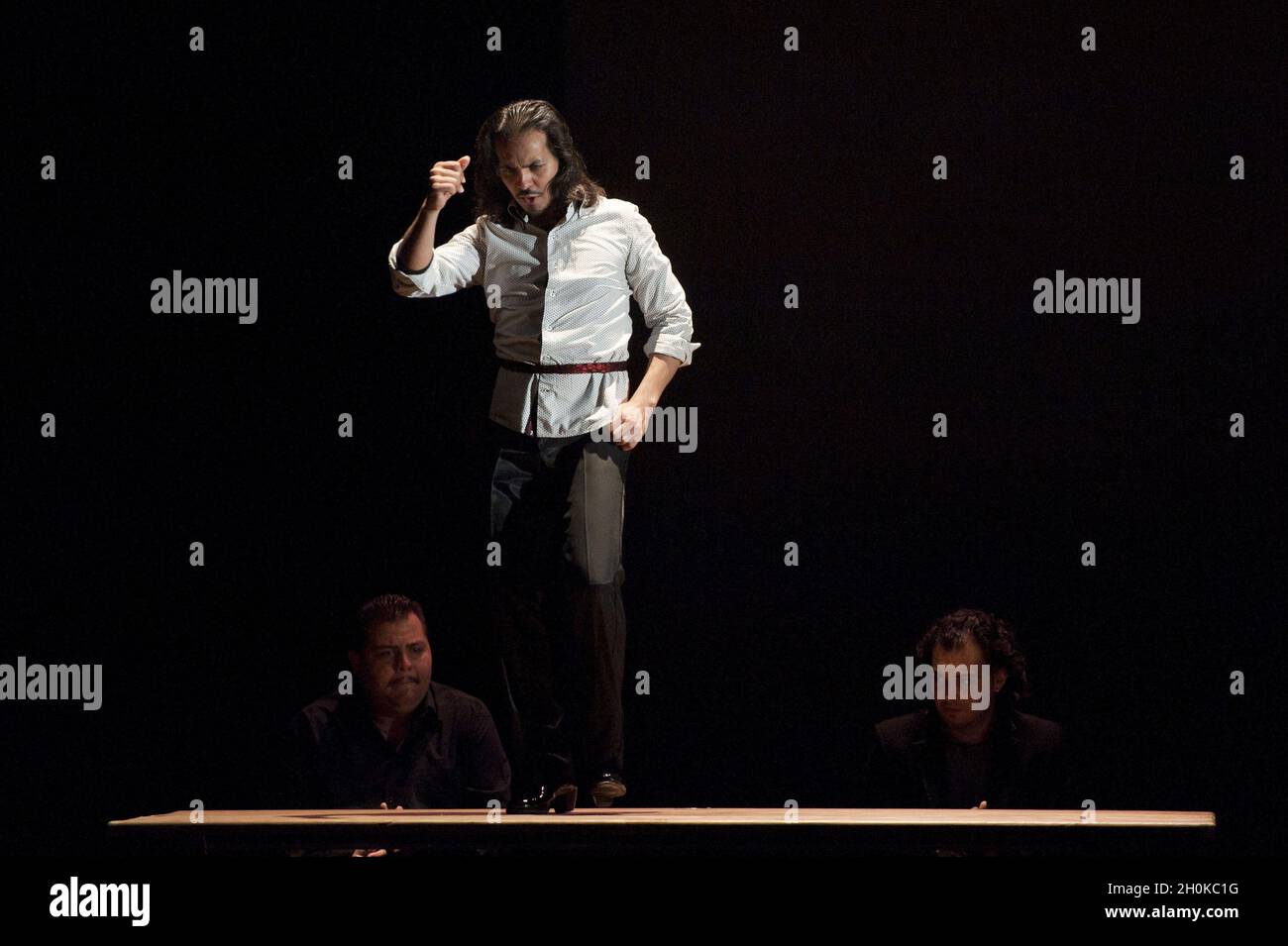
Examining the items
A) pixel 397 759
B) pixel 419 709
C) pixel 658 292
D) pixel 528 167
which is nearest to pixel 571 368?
pixel 658 292

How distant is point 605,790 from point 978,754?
1.09 meters

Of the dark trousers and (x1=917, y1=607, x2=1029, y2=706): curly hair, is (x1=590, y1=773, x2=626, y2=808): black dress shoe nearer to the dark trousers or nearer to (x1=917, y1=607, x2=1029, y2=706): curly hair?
the dark trousers

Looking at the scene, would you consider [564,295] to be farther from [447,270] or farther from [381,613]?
A: [381,613]

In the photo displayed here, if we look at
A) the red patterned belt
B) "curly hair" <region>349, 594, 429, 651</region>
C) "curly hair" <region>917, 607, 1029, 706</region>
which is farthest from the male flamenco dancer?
"curly hair" <region>917, 607, 1029, 706</region>

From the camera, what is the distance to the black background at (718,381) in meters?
4.97

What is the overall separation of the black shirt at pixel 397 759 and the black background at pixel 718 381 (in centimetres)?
36

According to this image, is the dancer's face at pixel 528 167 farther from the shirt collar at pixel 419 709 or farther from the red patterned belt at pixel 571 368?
the shirt collar at pixel 419 709

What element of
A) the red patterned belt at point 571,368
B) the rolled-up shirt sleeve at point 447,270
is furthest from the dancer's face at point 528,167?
the red patterned belt at point 571,368

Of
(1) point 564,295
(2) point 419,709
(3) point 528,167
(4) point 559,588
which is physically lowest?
(2) point 419,709

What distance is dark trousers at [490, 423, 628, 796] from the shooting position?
4090 mm

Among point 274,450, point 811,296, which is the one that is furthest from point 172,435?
point 811,296

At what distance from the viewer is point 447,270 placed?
13.8ft

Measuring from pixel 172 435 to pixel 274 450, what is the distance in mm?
323

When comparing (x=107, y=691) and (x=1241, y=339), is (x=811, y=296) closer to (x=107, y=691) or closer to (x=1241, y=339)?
(x=1241, y=339)
